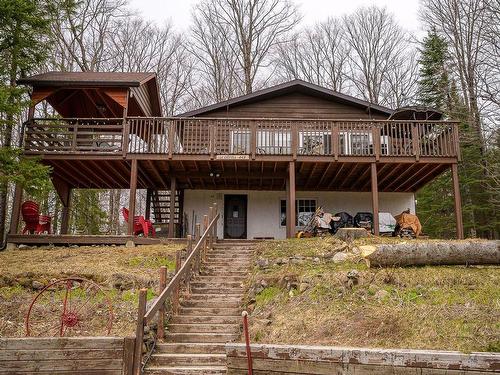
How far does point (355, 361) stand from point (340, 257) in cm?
551

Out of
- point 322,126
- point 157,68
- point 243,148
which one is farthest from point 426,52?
point 157,68

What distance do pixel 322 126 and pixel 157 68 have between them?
18766mm

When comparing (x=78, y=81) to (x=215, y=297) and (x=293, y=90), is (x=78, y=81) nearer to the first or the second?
(x=293, y=90)

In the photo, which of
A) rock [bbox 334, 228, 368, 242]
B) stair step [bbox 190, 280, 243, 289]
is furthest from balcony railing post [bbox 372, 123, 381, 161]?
stair step [bbox 190, 280, 243, 289]

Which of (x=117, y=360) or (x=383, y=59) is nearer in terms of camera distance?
(x=117, y=360)

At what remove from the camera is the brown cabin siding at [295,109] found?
17.6 m

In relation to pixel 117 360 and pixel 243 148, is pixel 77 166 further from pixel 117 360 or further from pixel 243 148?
pixel 117 360

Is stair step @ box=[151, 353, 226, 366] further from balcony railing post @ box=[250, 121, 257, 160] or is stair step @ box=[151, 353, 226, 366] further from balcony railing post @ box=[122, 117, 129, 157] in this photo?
balcony railing post @ box=[122, 117, 129, 157]

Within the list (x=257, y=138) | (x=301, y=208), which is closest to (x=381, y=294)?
(x=257, y=138)

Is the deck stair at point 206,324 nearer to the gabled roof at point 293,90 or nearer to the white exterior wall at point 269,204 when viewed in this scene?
the white exterior wall at point 269,204

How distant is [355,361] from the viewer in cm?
453

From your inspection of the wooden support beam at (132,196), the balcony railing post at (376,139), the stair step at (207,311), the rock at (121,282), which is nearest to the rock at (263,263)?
the stair step at (207,311)

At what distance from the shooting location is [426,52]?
921 inches

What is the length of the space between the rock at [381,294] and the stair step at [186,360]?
2972 millimetres
